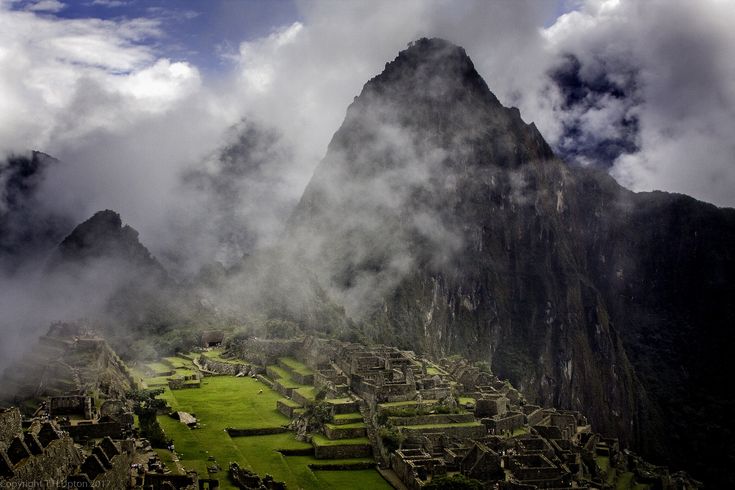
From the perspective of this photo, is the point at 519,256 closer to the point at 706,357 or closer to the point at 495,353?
the point at 495,353

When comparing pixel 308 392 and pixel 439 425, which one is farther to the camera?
pixel 308 392

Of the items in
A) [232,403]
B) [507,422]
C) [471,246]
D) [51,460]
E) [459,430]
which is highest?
[471,246]

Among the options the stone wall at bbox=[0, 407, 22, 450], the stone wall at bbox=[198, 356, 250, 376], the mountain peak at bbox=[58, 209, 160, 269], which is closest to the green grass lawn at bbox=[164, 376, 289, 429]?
the stone wall at bbox=[198, 356, 250, 376]

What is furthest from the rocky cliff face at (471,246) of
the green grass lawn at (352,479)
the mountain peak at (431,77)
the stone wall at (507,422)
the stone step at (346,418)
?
the green grass lawn at (352,479)

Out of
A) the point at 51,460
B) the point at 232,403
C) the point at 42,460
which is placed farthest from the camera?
the point at 232,403

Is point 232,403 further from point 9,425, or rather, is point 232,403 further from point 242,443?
point 9,425

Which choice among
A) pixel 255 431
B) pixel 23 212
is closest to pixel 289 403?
pixel 255 431
